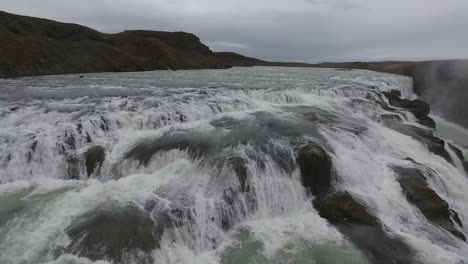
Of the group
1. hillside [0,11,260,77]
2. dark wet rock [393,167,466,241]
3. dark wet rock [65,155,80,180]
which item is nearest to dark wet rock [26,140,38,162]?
dark wet rock [65,155,80,180]

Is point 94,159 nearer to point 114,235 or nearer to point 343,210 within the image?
point 114,235

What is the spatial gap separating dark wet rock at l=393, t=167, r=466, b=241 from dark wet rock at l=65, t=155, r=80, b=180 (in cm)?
1181

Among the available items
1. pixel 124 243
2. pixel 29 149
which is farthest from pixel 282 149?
pixel 29 149

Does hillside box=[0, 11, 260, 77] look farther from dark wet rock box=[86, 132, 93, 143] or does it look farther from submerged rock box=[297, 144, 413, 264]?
→ submerged rock box=[297, 144, 413, 264]

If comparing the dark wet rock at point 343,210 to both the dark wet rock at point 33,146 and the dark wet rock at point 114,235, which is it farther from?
the dark wet rock at point 33,146

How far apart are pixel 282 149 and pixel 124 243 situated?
24.1 feet

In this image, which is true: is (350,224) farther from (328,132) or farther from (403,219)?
(328,132)

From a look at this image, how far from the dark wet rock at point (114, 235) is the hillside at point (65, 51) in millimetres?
35637

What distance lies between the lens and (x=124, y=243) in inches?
334

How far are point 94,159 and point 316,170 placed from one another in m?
8.27

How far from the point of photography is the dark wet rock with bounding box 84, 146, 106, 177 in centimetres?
1294

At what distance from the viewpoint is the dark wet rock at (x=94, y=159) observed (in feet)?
42.5

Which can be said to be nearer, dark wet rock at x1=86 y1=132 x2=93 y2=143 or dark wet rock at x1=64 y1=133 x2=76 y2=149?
dark wet rock at x1=64 y1=133 x2=76 y2=149

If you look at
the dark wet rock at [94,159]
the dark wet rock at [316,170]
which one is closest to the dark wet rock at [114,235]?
the dark wet rock at [94,159]
